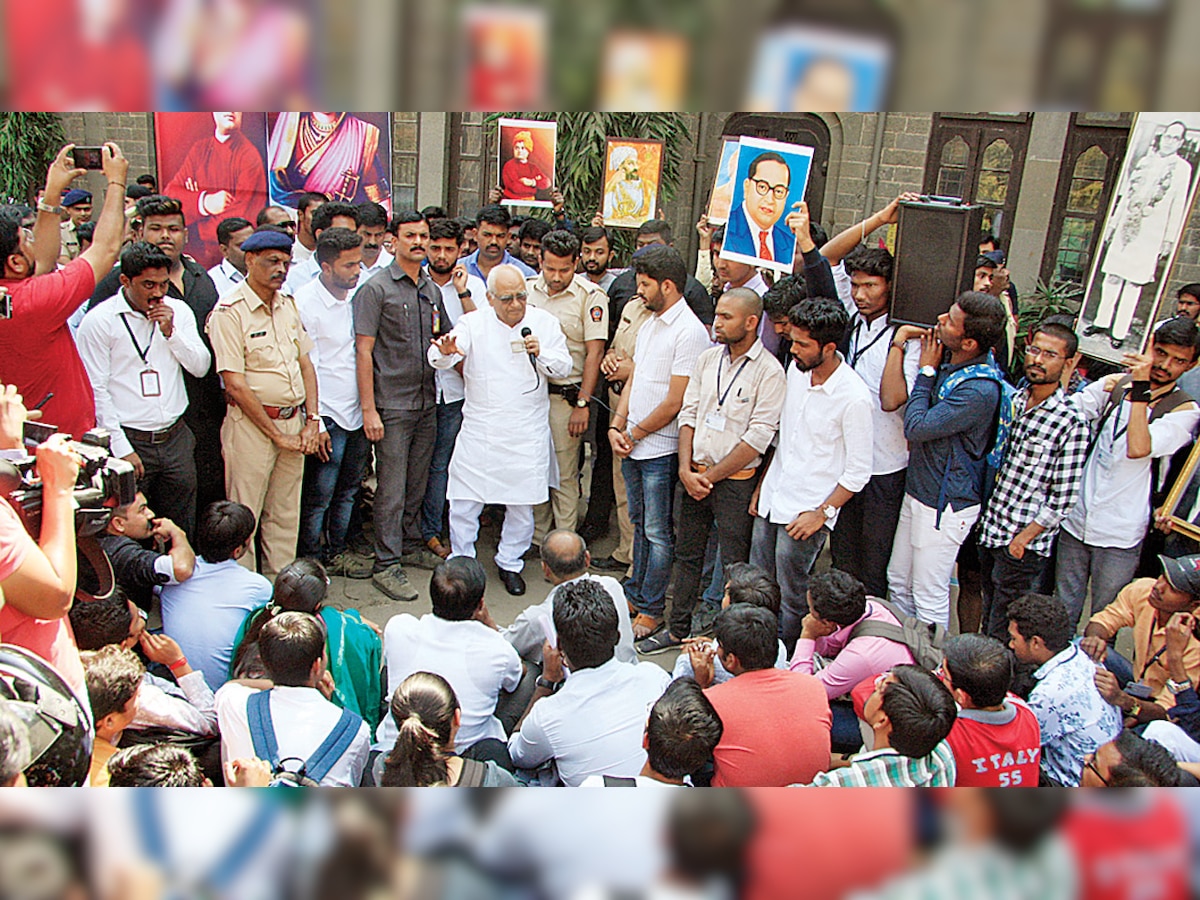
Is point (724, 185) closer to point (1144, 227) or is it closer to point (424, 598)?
point (1144, 227)

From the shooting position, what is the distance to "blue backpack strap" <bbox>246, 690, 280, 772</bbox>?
2725 millimetres

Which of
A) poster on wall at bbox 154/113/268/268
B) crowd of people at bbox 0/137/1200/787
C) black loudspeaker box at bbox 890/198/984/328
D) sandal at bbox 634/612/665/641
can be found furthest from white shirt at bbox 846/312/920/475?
poster on wall at bbox 154/113/268/268

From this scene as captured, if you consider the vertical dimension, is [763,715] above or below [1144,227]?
below

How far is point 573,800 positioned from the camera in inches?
28.7

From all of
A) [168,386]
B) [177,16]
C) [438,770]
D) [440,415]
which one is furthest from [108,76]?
[440,415]

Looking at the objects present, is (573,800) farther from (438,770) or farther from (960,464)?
(960,464)

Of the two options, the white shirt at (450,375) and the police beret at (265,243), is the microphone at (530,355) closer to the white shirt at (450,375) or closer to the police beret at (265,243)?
the white shirt at (450,375)

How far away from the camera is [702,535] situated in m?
4.84

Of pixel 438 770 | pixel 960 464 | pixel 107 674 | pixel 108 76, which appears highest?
pixel 108 76

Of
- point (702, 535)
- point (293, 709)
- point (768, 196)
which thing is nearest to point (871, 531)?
point (702, 535)

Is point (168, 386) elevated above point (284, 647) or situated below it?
above

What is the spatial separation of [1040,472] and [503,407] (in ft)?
8.31

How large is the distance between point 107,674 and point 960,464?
3.34 metres

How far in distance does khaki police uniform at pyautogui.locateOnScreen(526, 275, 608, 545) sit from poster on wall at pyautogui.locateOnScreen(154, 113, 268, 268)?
322 cm
